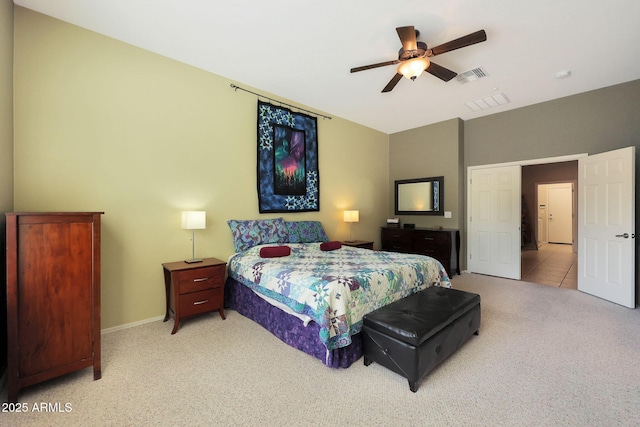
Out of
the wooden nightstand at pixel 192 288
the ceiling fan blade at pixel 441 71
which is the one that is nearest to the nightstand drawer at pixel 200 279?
the wooden nightstand at pixel 192 288

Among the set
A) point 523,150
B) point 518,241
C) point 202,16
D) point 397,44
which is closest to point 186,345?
point 202,16

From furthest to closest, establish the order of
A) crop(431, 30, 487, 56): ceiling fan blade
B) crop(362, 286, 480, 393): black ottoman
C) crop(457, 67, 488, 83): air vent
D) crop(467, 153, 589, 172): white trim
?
crop(467, 153, 589, 172): white trim → crop(457, 67, 488, 83): air vent → crop(431, 30, 487, 56): ceiling fan blade → crop(362, 286, 480, 393): black ottoman

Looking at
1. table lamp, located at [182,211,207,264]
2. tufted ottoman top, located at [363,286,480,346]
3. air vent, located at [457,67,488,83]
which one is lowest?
tufted ottoman top, located at [363,286,480,346]

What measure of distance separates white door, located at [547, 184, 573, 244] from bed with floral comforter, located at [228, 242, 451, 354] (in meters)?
9.17

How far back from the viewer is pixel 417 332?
1771mm

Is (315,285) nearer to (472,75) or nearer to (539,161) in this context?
(472,75)

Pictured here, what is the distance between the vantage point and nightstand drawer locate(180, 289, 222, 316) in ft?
8.81

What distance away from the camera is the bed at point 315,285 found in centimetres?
201

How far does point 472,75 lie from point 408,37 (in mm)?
1613

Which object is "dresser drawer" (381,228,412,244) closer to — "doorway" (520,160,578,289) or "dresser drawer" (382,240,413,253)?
"dresser drawer" (382,240,413,253)

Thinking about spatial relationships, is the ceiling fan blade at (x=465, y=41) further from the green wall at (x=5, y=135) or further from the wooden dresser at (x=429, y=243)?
the green wall at (x=5, y=135)

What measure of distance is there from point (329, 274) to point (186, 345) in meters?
1.48

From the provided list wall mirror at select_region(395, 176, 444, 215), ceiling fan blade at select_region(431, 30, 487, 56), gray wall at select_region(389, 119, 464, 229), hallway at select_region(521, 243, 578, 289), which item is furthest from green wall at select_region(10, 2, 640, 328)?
ceiling fan blade at select_region(431, 30, 487, 56)

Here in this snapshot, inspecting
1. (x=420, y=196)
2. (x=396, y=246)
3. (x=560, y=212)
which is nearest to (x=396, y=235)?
(x=396, y=246)
